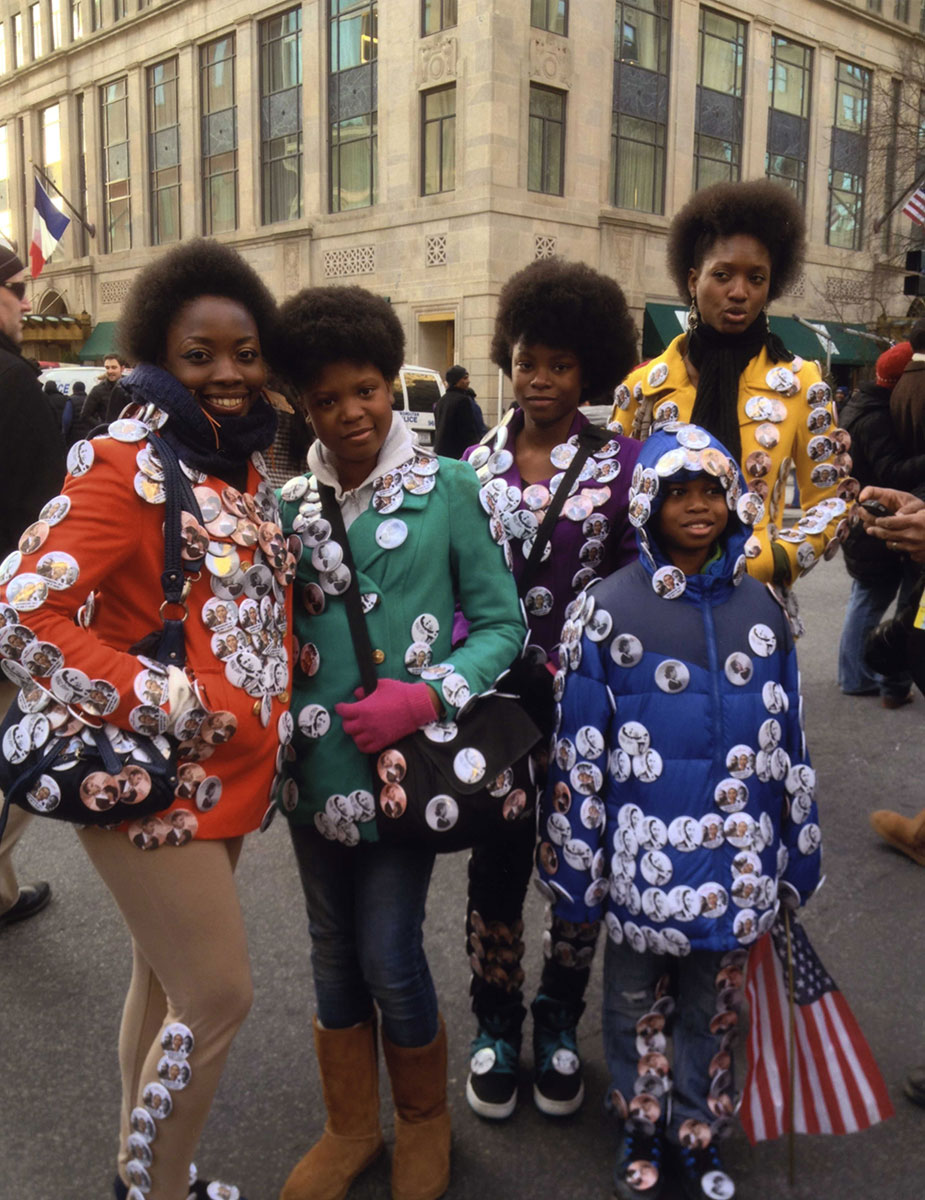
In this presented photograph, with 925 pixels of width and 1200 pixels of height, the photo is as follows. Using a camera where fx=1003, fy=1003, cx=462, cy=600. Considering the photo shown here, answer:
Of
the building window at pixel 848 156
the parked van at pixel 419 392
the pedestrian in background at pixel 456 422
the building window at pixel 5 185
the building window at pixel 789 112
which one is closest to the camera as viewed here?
the pedestrian in background at pixel 456 422

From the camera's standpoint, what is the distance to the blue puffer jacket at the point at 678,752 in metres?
2.14

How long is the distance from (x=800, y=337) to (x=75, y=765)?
27.7 m

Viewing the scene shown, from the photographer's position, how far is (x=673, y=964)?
7.75ft

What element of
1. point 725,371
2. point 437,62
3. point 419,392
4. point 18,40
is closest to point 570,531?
point 725,371

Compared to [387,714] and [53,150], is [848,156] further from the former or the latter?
[387,714]

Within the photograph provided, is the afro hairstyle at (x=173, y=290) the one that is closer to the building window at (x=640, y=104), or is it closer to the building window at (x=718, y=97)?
the building window at (x=640, y=104)

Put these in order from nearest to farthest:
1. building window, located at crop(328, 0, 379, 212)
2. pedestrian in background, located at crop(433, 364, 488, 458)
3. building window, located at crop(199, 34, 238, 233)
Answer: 1. pedestrian in background, located at crop(433, 364, 488, 458)
2. building window, located at crop(328, 0, 379, 212)
3. building window, located at crop(199, 34, 238, 233)

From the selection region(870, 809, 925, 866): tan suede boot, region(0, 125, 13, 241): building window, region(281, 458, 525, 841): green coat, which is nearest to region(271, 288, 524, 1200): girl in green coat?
region(281, 458, 525, 841): green coat

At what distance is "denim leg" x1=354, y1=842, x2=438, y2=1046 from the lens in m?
2.13

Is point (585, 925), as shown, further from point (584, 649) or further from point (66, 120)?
point (66, 120)

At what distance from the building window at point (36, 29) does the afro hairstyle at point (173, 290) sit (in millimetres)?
36126

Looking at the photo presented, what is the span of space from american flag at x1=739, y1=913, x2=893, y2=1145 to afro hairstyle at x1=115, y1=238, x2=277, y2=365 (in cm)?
186

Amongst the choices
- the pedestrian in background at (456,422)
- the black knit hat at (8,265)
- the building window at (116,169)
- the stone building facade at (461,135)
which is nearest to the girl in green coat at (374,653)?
the black knit hat at (8,265)

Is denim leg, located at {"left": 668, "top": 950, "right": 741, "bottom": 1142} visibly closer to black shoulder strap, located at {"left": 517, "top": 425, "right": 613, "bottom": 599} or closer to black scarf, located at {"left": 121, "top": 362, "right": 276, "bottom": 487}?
black shoulder strap, located at {"left": 517, "top": 425, "right": 613, "bottom": 599}
